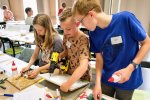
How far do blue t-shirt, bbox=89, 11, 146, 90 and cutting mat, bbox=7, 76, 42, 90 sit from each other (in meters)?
0.56

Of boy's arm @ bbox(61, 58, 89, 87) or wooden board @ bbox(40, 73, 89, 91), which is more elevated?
boy's arm @ bbox(61, 58, 89, 87)

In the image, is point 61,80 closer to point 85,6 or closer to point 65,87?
point 65,87

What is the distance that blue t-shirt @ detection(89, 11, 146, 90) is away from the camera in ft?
3.15

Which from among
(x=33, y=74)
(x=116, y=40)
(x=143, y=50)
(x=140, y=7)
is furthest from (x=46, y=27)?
(x=140, y=7)

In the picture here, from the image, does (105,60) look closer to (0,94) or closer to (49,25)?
(49,25)

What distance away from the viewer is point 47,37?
4.78 feet

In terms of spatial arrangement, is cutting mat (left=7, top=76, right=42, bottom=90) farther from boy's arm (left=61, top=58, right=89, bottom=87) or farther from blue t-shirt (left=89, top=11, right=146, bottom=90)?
blue t-shirt (left=89, top=11, right=146, bottom=90)

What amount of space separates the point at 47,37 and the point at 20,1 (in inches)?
248

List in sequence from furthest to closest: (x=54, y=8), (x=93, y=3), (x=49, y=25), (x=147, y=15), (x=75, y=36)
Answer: (x=54, y=8) < (x=147, y=15) < (x=49, y=25) < (x=75, y=36) < (x=93, y=3)

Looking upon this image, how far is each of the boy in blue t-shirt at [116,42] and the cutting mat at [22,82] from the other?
20.8 inches

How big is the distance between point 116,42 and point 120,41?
0.02 m

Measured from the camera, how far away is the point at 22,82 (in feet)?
4.16

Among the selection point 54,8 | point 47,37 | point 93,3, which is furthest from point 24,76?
point 54,8

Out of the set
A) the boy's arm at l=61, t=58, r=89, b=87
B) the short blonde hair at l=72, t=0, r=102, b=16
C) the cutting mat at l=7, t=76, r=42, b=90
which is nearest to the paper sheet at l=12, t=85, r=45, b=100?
the cutting mat at l=7, t=76, r=42, b=90
